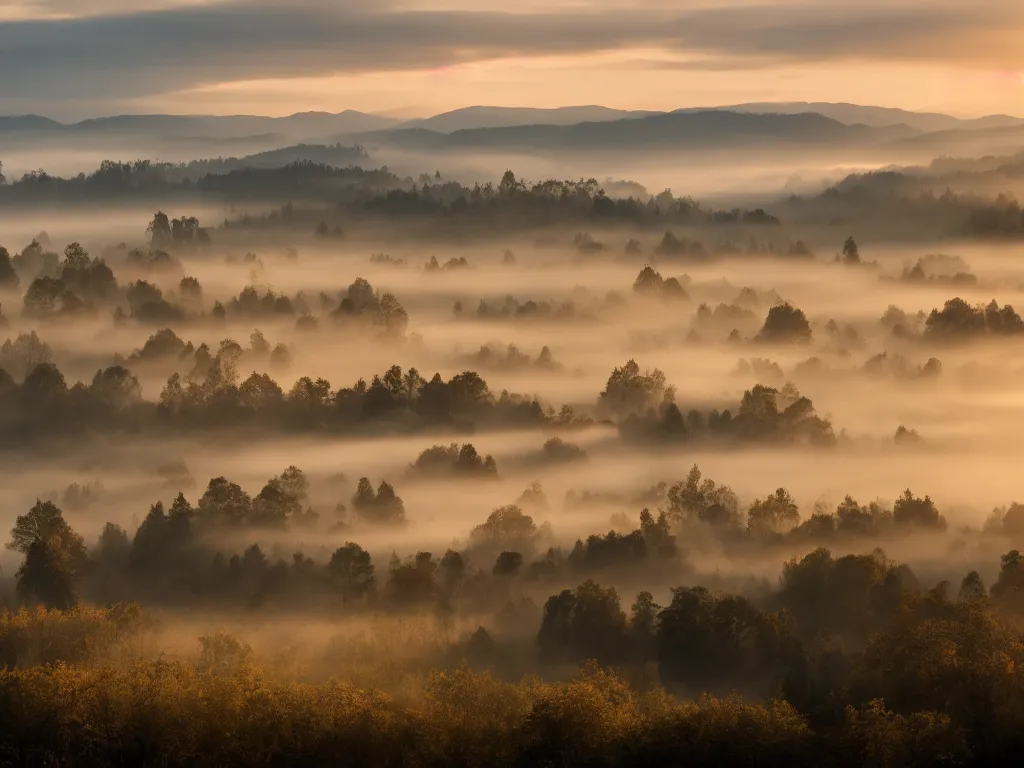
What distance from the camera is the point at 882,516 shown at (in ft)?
527

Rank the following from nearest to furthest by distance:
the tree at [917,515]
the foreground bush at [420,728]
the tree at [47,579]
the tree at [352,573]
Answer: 1. the foreground bush at [420,728]
2. the tree at [352,573]
3. the tree at [47,579]
4. the tree at [917,515]

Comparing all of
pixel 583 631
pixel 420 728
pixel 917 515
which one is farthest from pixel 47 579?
pixel 917 515

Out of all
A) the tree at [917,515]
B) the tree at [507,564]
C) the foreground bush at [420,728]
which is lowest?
the tree at [917,515]

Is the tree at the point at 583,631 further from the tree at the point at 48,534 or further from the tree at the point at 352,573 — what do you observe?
the tree at the point at 48,534

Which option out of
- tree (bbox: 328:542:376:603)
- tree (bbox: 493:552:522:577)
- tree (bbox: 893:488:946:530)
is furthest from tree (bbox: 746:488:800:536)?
tree (bbox: 328:542:376:603)

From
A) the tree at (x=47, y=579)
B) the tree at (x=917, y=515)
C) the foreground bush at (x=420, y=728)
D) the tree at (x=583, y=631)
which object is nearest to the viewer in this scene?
the foreground bush at (x=420, y=728)

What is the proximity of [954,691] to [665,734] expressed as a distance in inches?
638

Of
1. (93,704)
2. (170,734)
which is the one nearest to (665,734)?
(170,734)

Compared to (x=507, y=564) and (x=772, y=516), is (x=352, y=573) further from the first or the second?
(x=772, y=516)

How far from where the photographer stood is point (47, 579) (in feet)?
468

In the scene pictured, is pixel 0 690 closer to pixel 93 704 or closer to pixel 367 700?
pixel 93 704

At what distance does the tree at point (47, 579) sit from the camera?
459 ft

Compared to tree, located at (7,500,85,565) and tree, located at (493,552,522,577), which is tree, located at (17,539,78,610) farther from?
tree, located at (493,552,522,577)

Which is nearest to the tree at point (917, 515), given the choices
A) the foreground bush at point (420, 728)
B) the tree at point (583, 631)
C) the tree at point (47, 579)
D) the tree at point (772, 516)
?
the tree at point (772, 516)
